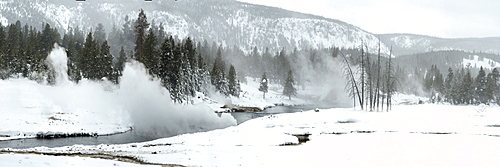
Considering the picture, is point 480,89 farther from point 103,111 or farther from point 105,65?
point 103,111

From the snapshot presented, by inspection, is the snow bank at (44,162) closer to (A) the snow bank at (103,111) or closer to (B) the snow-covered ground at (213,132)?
(B) the snow-covered ground at (213,132)

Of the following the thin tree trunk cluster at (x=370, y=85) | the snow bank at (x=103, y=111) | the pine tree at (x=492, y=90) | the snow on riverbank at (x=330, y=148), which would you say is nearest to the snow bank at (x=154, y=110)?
the snow bank at (x=103, y=111)

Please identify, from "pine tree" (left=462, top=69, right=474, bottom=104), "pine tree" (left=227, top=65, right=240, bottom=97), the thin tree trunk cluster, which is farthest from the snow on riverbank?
"pine tree" (left=462, top=69, right=474, bottom=104)

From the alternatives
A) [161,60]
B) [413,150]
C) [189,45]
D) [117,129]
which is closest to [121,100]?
[117,129]

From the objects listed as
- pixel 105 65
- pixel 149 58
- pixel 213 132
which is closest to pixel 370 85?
pixel 213 132

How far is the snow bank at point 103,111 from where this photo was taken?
41906mm

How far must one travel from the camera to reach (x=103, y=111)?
4959 cm

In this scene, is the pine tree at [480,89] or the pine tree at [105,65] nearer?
the pine tree at [105,65]

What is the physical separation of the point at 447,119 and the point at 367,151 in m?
26.0

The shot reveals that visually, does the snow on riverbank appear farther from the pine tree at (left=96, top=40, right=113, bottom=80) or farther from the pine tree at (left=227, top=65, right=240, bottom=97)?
the pine tree at (left=227, top=65, right=240, bottom=97)

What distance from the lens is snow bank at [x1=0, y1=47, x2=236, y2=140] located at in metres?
41.9

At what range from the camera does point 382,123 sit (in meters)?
41.6

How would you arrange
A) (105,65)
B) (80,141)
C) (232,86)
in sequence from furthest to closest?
(232,86) < (105,65) < (80,141)

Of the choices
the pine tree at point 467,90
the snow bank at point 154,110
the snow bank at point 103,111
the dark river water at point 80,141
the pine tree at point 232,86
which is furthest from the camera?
the pine tree at point 232,86
